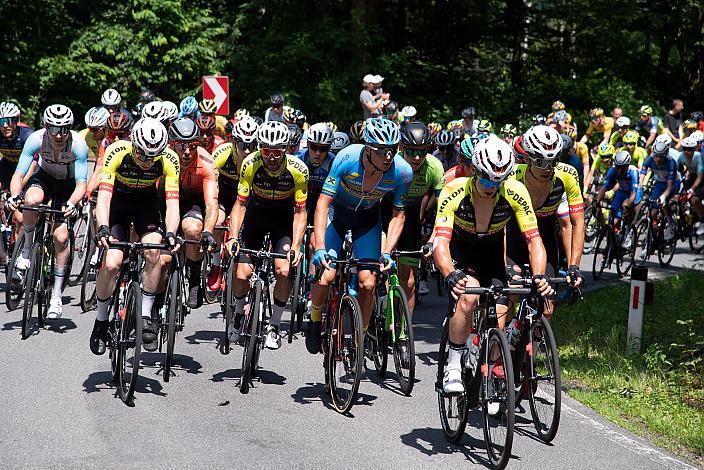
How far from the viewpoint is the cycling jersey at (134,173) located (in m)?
8.84

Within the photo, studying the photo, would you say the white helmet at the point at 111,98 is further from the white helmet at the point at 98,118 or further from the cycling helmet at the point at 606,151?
the cycling helmet at the point at 606,151

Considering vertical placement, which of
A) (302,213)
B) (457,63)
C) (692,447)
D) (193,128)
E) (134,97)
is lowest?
(692,447)

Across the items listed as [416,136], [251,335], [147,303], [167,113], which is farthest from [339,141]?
[251,335]

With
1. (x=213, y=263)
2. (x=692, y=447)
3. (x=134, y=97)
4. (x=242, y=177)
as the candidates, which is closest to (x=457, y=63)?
(x=134, y=97)

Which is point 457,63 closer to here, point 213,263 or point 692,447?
point 213,263

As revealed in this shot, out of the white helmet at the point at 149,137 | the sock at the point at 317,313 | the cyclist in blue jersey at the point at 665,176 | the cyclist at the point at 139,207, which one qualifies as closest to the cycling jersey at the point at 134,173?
the cyclist at the point at 139,207

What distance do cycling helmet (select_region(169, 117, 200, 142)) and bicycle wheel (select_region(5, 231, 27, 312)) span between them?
2193 millimetres

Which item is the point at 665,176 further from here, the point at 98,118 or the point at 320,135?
the point at 98,118

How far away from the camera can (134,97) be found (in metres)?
28.1

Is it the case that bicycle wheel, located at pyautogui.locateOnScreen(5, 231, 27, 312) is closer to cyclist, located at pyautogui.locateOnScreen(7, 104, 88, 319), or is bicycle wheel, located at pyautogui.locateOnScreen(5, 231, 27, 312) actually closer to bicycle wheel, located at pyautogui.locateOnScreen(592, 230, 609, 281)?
cyclist, located at pyautogui.locateOnScreen(7, 104, 88, 319)

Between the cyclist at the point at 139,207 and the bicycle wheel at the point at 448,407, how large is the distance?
2384 millimetres

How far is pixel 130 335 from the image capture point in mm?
8203

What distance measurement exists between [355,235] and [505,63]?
23.6 meters

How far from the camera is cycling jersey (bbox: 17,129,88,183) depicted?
36.8 feet
